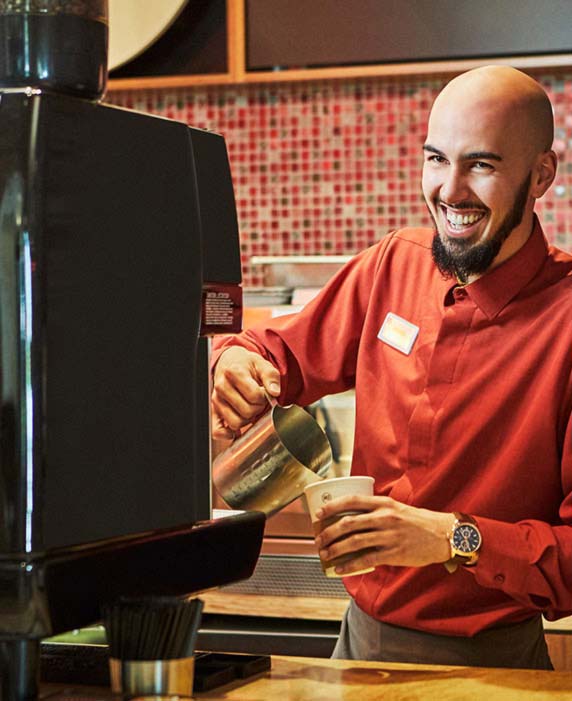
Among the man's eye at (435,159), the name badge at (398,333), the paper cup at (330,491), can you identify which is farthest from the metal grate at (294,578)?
the paper cup at (330,491)

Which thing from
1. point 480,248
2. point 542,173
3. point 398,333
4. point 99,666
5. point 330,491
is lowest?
point 99,666

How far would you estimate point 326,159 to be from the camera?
3164 mm

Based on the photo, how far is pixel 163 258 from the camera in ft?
3.79

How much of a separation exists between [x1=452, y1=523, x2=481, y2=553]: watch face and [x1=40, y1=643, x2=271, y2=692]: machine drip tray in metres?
0.31

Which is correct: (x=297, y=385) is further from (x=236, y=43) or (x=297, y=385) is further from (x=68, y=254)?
(x=236, y=43)

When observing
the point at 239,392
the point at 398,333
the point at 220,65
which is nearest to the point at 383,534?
the point at 239,392

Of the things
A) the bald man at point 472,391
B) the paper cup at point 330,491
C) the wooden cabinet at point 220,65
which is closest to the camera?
the paper cup at point 330,491

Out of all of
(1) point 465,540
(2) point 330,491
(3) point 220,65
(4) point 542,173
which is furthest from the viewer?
(3) point 220,65

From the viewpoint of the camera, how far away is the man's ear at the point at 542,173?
182cm

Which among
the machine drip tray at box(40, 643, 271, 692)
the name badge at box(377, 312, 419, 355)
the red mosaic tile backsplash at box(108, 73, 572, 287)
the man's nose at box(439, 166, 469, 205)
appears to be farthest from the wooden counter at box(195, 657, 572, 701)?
the red mosaic tile backsplash at box(108, 73, 572, 287)

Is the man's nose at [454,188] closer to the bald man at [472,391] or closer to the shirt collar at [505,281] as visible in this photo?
the bald man at [472,391]

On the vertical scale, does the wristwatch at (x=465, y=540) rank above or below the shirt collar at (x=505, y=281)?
below

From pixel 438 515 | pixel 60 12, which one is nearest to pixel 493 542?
pixel 438 515

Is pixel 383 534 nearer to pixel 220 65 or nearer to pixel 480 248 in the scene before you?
pixel 480 248
